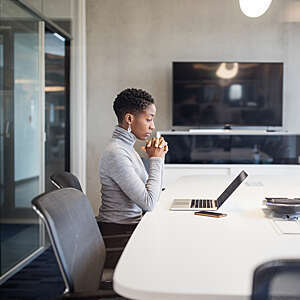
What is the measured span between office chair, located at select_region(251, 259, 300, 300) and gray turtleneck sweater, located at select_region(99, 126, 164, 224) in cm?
120

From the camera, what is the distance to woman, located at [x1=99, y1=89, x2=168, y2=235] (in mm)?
1954

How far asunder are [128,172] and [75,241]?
0.73 meters

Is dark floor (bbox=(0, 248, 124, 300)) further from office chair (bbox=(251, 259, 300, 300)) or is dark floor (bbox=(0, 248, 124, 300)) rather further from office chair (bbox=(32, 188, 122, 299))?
office chair (bbox=(251, 259, 300, 300))

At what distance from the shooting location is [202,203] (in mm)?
1987

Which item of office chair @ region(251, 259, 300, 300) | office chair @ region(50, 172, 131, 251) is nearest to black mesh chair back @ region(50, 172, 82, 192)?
office chair @ region(50, 172, 131, 251)

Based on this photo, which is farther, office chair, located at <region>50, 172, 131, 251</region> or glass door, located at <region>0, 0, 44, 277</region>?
glass door, located at <region>0, 0, 44, 277</region>

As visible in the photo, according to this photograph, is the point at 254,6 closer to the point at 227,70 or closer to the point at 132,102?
the point at 132,102

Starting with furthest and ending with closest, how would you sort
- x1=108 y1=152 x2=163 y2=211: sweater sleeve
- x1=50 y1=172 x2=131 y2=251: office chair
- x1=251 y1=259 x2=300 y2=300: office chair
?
1. x1=108 y1=152 x2=163 y2=211: sweater sleeve
2. x1=50 y1=172 x2=131 y2=251: office chair
3. x1=251 y1=259 x2=300 y2=300: office chair

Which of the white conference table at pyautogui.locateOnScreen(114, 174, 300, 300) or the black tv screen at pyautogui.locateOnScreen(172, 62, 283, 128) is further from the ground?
the black tv screen at pyautogui.locateOnScreen(172, 62, 283, 128)

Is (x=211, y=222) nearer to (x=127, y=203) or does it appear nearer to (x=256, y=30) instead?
(x=127, y=203)

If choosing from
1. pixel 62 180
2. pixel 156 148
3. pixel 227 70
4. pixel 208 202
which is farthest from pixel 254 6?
pixel 227 70

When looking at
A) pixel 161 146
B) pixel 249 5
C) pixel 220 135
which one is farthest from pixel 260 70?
pixel 161 146

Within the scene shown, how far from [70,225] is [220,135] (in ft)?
11.3

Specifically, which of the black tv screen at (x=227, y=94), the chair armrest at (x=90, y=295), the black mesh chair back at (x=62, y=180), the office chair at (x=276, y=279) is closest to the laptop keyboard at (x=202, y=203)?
the black mesh chair back at (x=62, y=180)
